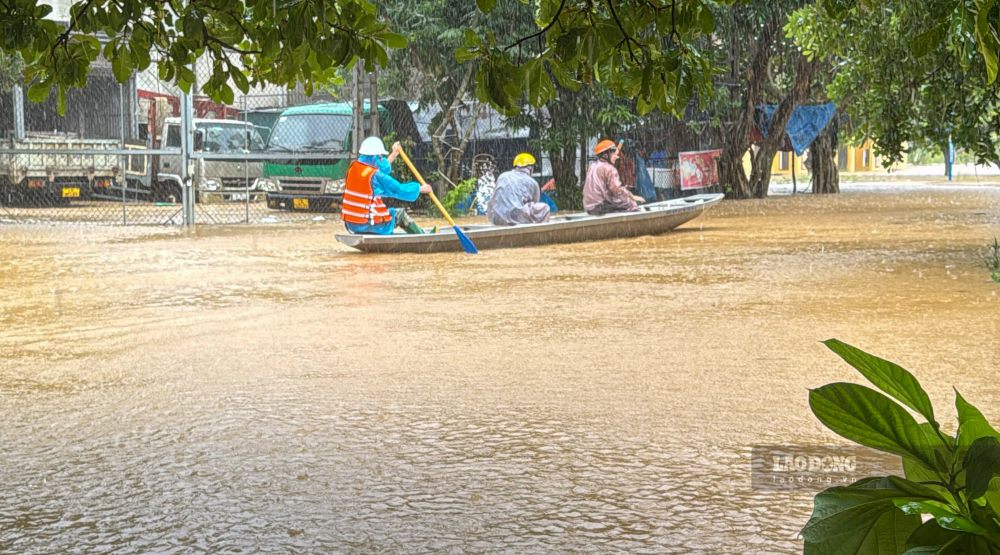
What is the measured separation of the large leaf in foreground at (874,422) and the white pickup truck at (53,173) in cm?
2353

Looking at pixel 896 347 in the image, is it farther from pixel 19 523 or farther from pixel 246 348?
pixel 19 523

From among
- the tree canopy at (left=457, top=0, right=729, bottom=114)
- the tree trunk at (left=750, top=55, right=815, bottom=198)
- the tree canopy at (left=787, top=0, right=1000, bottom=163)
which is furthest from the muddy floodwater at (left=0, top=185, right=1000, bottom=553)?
the tree trunk at (left=750, top=55, right=815, bottom=198)

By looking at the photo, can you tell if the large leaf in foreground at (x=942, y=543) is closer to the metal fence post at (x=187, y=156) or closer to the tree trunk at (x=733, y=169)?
the metal fence post at (x=187, y=156)

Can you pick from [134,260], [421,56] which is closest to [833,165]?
[421,56]

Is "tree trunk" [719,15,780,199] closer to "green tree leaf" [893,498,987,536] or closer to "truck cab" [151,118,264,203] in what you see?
"truck cab" [151,118,264,203]

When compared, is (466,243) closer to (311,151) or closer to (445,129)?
(445,129)

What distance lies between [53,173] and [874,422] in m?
24.9

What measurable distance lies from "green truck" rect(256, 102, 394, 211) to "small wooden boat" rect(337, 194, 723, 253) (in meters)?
7.61

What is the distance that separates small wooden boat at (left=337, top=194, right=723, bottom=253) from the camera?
1521cm

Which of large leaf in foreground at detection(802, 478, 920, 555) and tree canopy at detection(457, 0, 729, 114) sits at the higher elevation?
tree canopy at detection(457, 0, 729, 114)

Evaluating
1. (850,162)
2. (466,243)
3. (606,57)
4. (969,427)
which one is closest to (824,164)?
(466,243)

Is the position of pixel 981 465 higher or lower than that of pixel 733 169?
lower

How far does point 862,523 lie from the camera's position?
119 centimetres

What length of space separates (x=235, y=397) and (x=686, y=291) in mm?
5556
